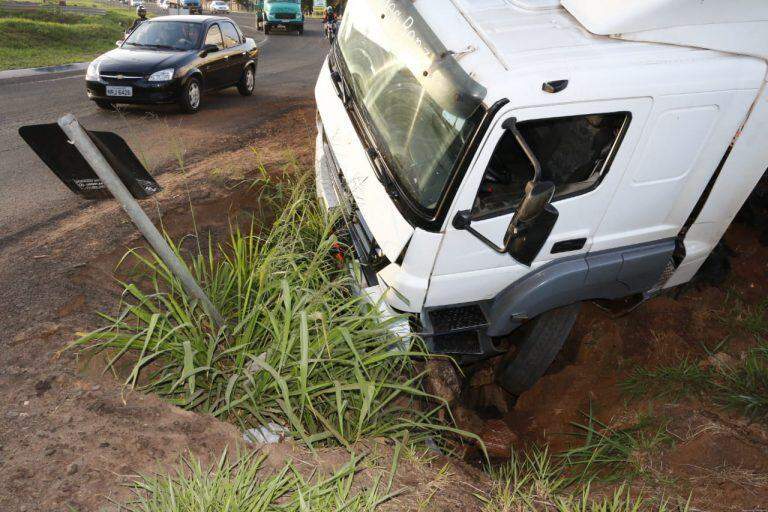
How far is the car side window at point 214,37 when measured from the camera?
29.9 ft

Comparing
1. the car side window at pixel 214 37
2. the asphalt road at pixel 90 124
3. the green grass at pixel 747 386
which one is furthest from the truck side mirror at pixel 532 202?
the car side window at pixel 214 37

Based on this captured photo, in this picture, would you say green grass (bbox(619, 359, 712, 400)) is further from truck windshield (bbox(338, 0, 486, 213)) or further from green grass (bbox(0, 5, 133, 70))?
green grass (bbox(0, 5, 133, 70))

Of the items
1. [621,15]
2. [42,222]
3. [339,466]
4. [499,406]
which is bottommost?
[499,406]

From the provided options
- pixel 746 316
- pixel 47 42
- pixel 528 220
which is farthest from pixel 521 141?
pixel 47 42

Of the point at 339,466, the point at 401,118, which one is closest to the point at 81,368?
the point at 339,466

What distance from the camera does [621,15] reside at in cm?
282

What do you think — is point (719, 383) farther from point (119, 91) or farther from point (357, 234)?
point (119, 91)

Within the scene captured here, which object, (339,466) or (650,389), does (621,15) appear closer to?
(650,389)

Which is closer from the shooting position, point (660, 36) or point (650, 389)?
point (660, 36)

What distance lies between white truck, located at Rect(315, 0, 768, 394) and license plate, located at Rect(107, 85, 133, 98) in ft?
19.3

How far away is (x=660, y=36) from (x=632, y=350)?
2412 millimetres

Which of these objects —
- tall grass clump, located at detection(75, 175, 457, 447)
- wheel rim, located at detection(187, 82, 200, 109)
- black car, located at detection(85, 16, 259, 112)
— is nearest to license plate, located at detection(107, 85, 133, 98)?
black car, located at detection(85, 16, 259, 112)

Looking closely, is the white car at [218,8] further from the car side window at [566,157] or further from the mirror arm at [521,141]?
the mirror arm at [521,141]

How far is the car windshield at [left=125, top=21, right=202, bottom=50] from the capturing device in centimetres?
877
